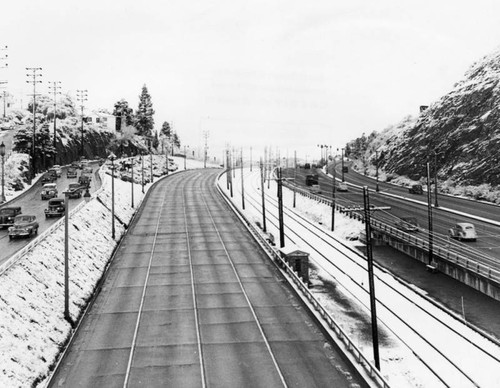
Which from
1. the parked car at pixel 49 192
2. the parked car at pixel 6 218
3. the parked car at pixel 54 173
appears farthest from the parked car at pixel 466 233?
the parked car at pixel 54 173

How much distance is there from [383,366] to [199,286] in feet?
52.2

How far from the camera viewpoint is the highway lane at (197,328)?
21.5m

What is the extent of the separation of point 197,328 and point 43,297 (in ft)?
28.7

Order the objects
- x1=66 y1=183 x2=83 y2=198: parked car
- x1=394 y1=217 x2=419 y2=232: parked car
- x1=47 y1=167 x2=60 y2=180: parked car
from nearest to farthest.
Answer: x1=394 y1=217 x2=419 y2=232: parked car, x1=66 y1=183 x2=83 y2=198: parked car, x1=47 y1=167 x2=60 y2=180: parked car

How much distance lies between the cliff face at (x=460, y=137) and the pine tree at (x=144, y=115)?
83.8m

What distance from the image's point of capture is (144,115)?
163 meters

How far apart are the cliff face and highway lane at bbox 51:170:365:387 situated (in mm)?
50868

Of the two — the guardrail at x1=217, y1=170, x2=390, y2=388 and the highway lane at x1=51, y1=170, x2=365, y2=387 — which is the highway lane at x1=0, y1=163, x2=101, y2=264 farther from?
the guardrail at x1=217, y1=170, x2=390, y2=388

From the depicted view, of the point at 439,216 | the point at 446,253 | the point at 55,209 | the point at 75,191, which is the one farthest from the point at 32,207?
the point at 439,216

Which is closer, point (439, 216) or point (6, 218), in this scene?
point (6, 218)

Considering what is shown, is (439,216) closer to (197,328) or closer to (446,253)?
(446,253)

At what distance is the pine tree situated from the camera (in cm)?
16275

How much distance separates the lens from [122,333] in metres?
26.5

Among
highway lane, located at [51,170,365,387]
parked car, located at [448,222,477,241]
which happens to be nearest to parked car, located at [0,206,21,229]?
highway lane, located at [51,170,365,387]
